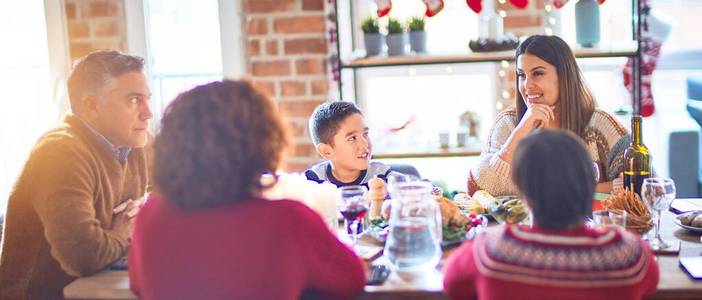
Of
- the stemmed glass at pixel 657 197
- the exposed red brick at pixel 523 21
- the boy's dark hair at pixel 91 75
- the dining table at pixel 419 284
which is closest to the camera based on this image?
the dining table at pixel 419 284

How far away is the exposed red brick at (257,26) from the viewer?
342cm

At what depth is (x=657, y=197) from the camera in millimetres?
1856

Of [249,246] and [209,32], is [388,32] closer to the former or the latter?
[209,32]

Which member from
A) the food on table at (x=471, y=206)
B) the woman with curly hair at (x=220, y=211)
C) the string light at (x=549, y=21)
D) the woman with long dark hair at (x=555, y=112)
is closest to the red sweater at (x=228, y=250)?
the woman with curly hair at (x=220, y=211)

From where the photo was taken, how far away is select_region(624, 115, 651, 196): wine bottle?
223cm

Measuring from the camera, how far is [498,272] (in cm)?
144

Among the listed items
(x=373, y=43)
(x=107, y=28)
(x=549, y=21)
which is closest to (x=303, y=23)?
(x=373, y=43)

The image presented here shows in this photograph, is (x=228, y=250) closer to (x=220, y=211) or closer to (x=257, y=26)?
(x=220, y=211)

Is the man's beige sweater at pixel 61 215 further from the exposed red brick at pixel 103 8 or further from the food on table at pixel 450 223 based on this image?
the exposed red brick at pixel 103 8

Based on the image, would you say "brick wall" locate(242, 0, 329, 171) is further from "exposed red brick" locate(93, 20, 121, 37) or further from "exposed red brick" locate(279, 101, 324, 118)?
"exposed red brick" locate(93, 20, 121, 37)

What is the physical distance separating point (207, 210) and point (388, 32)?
6.80 feet

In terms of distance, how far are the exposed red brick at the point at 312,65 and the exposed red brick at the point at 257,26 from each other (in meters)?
0.20

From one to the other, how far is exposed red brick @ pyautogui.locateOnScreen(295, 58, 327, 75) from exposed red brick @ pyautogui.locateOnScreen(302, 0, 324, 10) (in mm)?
215

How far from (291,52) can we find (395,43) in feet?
1.46
